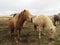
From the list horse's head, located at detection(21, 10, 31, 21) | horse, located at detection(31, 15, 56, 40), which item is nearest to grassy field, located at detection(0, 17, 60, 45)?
horse, located at detection(31, 15, 56, 40)

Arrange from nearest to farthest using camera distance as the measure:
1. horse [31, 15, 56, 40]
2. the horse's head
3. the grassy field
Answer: the grassy field → the horse's head → horse [31, 15, 56, 40]

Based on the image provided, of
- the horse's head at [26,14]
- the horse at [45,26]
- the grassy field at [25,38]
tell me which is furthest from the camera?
the horse at [45,26]

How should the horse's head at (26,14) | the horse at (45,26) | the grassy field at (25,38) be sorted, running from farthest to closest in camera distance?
the horse at (45,26), the horse's head at (26,14), the grassy field at (25,38)

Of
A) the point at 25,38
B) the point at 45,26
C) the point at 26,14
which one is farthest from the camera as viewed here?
the point at 45,26

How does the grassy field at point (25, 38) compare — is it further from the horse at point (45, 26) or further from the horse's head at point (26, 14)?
the horse's head at point (26, 14)

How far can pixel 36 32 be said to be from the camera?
57.5 feet

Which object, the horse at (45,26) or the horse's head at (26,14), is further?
the horse at (45,26)

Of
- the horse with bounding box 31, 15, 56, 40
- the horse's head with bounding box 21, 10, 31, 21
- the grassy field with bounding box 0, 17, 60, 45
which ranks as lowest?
the grassy field with bounding box 0, 17, 60, 45

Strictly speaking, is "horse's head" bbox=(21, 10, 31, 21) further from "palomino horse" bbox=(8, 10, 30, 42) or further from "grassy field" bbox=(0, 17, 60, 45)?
"grassy field" bbox=(0, 17, 60, 45)

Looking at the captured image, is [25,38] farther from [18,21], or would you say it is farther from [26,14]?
[26,14]

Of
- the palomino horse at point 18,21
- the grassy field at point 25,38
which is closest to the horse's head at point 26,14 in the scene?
the palomino horse at point 18,21

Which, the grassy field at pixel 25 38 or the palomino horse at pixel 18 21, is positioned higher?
the palomino horse at pixel 18 21

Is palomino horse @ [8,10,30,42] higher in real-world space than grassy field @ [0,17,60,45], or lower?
higher

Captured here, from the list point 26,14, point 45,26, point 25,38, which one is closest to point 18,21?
point 26,14
